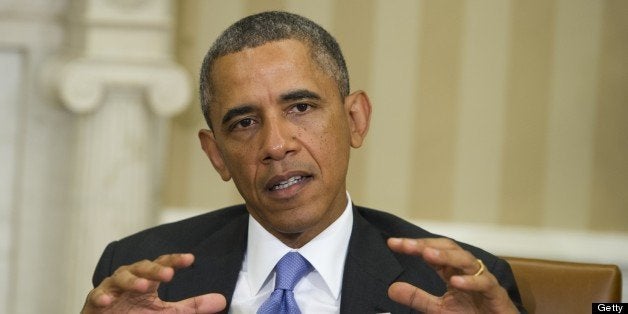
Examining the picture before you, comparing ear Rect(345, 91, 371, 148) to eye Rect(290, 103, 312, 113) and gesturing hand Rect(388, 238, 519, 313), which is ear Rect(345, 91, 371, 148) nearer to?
eye Rect(290, 103, 312, 113)

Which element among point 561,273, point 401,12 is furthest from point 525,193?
point 561,273

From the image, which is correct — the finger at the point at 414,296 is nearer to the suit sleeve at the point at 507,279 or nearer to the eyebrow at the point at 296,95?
the suit sleeve at the point at 507,279

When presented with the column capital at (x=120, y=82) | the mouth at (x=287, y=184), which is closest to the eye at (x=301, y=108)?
the mouth at (x=287, y=184)

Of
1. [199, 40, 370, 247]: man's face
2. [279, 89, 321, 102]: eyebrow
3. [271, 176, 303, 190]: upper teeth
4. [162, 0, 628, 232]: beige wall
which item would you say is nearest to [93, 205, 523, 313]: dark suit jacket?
[199, 40, 370, 247]: man's face

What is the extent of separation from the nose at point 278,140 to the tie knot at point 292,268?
22 cm

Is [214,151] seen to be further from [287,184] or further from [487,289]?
[487,289]

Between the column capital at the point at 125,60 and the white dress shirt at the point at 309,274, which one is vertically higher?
the column capital at the point at 125,60

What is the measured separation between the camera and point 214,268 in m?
2.16

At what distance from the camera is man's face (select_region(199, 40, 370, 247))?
2.00m

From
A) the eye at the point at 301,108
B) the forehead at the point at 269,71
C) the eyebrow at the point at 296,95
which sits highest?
the forehead at the point at 269,71

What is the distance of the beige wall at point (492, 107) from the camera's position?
3.03 metres

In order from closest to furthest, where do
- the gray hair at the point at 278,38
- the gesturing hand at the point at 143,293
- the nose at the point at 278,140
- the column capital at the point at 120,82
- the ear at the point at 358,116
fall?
the gesturing hand at the point at 143,293
the nose at the point at 278,140
the gray hair at the point at 278,38
the ear at the point at 358,116
the column capital at the point at 120,82

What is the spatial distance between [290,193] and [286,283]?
0.19 metres

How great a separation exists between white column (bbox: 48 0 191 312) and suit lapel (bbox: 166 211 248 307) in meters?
0.86
